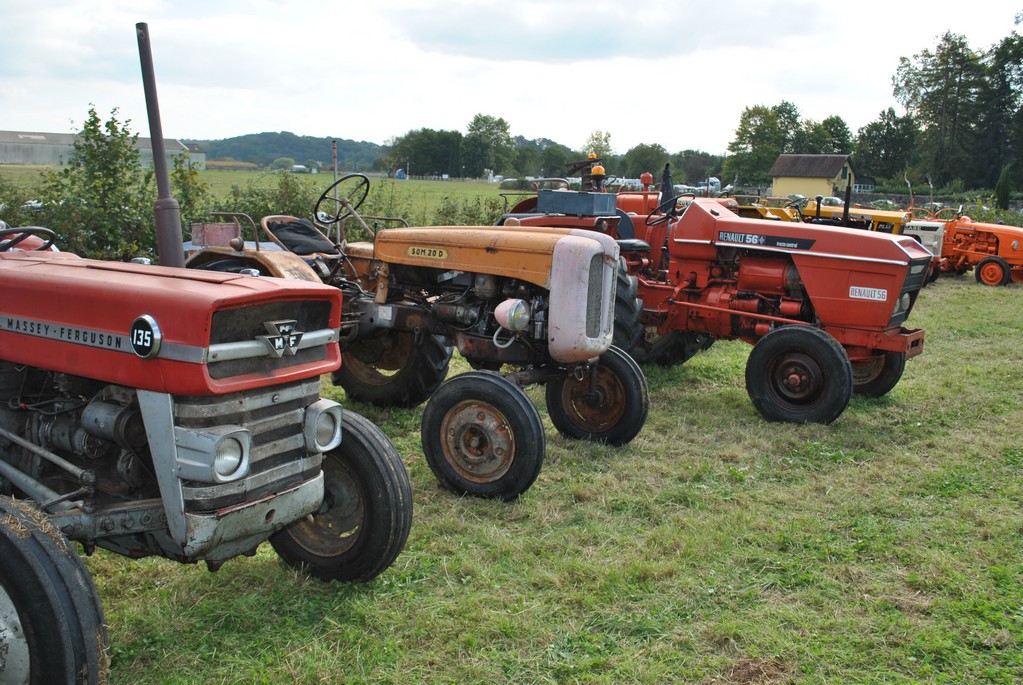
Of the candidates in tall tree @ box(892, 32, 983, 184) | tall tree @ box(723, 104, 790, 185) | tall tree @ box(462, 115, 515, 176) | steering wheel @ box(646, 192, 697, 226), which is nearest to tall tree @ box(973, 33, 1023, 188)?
tall tree @ box(892, 32, 983, 184)

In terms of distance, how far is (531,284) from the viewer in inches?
189

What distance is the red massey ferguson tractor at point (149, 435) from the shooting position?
2.33 metres

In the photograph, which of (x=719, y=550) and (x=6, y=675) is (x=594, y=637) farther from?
(x=6, y=675)

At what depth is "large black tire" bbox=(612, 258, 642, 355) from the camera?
611cm

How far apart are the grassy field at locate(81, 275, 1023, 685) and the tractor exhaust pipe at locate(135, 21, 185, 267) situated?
1.30 m

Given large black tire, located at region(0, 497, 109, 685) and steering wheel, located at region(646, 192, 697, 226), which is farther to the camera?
steering wheel, located at region(646, 192, 697, 226)

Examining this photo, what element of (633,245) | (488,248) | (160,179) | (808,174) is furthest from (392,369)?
(808,174)

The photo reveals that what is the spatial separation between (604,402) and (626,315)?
A: 1.07 meters

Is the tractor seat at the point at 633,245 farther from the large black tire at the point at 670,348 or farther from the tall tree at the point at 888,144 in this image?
the tall tree at the point at 888,144

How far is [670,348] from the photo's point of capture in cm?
760

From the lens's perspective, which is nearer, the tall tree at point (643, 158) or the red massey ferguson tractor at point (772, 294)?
the red massey ferguson tractor at point (772, 294)

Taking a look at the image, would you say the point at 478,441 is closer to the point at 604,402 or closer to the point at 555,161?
the point at 604,402

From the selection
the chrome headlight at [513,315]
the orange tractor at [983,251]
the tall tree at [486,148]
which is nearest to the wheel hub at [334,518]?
the chrome headlight at [513,315]

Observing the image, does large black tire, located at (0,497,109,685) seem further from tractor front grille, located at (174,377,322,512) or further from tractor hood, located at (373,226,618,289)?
tractor hood, located at (373,226,618,289)
